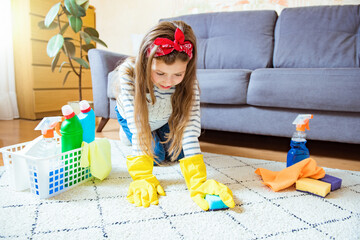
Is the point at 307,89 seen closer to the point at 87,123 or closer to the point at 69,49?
the point at 87,123

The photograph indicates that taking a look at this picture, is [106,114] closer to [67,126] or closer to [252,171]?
[67,126]

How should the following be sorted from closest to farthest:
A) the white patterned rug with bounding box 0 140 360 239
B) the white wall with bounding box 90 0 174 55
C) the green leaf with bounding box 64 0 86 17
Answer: the white patterned rug with bounding box 0 140 360 239 → the green leaf with bounding box 64 0 86 17 → the white wall with bounding box 90 0 174 55

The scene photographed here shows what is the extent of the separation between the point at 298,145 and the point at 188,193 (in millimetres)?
495

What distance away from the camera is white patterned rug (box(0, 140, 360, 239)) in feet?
1.99

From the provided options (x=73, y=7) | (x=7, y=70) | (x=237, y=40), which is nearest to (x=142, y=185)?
(x=237, y=40)

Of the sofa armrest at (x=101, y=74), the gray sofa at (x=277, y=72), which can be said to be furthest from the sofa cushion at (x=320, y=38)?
the sofa armrest at (x=101, y=74)

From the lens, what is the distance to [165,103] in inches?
40.8

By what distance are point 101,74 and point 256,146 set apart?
1.10m

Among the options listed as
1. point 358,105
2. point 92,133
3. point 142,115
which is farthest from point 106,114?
point 358,105

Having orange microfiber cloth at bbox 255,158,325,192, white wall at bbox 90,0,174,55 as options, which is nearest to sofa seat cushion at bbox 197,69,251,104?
orange microfiber cloth at bbox 255,158,325,192

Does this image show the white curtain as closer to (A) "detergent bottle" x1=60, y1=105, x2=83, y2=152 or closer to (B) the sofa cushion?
(A) "detergent bottle" x1=60, y1=105, x2=83, y2=152

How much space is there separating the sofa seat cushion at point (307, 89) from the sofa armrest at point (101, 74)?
0.94 meters

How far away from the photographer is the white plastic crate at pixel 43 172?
0.77 metres

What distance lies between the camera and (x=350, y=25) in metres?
1.73
